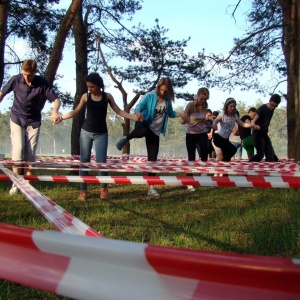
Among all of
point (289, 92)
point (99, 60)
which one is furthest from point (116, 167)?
point (99, 60)

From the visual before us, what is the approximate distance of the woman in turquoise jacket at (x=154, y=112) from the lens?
20.7ft

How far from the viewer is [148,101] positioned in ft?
20.9

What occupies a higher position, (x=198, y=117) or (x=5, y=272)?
(x=198, y=117)

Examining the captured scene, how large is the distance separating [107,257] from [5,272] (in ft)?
0.95

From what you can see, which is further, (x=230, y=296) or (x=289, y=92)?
(x=289, y=92)

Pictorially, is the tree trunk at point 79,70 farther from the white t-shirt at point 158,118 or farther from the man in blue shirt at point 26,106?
the man in blue shirt at point 26,106

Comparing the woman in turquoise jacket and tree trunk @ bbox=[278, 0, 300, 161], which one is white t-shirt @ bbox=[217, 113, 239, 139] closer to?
tree trunk @ bbox=[278, 0, 300, 161]

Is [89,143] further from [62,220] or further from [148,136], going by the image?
[62,220]

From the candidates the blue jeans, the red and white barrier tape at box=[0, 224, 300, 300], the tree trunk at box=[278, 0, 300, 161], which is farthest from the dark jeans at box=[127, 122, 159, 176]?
the red and white barrier tape at box=[0, 224, 300, 300]

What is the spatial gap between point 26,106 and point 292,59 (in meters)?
5.41

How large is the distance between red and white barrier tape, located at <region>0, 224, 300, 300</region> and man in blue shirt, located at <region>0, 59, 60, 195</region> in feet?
15.2

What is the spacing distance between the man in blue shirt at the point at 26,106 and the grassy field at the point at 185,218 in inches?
27.8

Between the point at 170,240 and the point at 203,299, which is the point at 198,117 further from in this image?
the point at 203,299

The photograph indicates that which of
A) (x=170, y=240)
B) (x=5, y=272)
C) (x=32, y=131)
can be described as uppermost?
(x=32, y=131)
